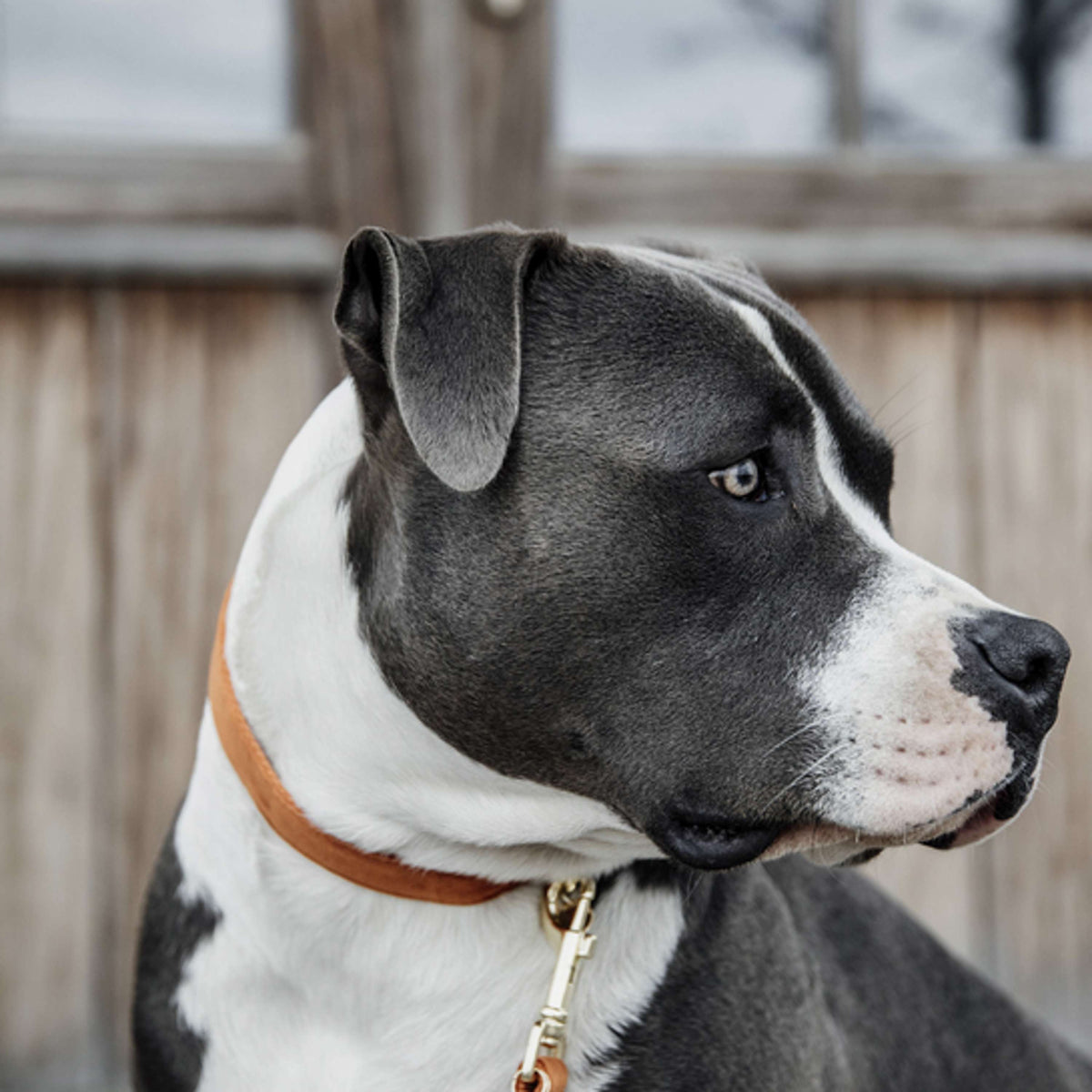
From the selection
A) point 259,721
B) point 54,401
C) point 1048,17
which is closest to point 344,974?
point 259,721

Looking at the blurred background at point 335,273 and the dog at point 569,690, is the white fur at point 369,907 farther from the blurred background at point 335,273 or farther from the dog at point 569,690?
the blurred background at point 335,273

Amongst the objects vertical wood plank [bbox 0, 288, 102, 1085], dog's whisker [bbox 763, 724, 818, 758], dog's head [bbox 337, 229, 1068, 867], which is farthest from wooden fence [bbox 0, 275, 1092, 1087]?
dog's whisker [bbox 763, 724, 818, 758]

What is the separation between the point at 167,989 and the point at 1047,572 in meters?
2.37

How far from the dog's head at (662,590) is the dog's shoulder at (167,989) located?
48 cm

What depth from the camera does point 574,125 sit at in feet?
11.3

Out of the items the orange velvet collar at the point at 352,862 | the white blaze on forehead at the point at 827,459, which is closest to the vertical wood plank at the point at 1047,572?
the white blaze on forehead at the point at 827,459

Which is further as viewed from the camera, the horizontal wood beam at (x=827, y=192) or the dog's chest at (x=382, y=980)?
the horizontal wood beam at (x=827, y=192)

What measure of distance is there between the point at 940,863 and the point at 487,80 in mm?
2074

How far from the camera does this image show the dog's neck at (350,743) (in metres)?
1.84

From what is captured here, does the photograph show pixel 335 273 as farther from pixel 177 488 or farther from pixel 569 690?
pixel 569 690

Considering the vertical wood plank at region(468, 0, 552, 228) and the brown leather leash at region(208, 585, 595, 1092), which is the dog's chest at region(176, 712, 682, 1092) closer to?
the brown leather leash at region(208, 585, 595, 1092)

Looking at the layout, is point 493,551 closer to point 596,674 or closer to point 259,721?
point 596,674

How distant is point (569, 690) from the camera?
178cm

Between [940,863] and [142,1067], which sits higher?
[142,1067]
